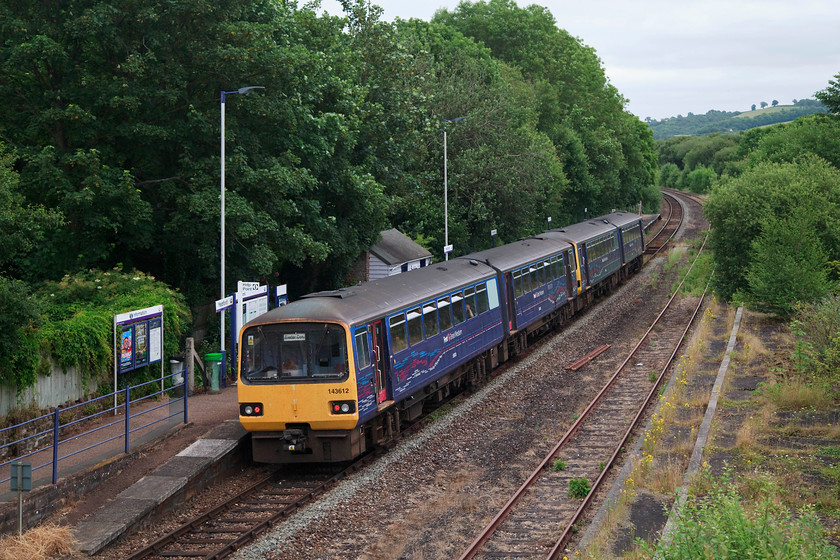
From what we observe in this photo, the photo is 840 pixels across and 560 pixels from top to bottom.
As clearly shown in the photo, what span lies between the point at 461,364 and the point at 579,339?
8.52 metres

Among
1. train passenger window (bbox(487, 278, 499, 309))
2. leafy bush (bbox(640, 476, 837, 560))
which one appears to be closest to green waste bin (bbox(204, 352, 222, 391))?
train passenger window (bbox(487, 278, 499, 309))

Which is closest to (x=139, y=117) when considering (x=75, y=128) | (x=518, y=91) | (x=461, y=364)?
(x=75, y=128)

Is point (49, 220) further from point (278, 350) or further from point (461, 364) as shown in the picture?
point (461, 364)

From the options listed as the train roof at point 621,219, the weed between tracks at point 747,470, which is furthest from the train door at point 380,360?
the train roof at point 621,219

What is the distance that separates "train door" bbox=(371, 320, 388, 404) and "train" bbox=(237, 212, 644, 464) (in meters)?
0.02

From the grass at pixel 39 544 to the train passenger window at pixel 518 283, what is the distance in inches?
564

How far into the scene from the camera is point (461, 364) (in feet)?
61.8

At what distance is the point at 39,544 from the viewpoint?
10.3m

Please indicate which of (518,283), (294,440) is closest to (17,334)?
(294,440)

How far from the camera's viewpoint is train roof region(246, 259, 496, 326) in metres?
13.9

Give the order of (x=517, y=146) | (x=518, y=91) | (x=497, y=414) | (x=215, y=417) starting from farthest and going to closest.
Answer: (x=518, y=91) → (x=517, y=146) → (x=497, y=414) → (x=215, y=417)

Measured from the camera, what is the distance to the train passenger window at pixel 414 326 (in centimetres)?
1617

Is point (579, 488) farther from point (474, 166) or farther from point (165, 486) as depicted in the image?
point (474, 166)

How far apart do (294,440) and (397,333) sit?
3.00m
